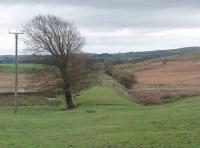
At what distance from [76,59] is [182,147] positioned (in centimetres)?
4335

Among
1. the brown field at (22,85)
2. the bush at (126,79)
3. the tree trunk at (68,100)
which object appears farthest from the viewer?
the bush at (126,79)

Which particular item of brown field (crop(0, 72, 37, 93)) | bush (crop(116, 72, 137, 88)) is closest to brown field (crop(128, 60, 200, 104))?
bush (crop(116, 72, 137, 88))

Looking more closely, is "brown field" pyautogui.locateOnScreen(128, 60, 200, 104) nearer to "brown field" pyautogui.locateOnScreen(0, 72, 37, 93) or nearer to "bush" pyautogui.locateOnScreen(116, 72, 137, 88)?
"bush" pyautogui.locateOnScreen(116, 72, 137, 88)

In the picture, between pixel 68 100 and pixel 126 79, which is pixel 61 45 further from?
pixel 126 79

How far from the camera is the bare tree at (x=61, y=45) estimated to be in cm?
5941

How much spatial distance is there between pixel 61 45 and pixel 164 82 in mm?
46403

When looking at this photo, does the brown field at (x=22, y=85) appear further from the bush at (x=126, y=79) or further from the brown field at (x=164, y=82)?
the bush at (x=126, y=79)

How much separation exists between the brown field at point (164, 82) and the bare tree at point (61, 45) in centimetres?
1165

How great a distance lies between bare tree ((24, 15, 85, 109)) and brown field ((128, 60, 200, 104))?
11653 mm

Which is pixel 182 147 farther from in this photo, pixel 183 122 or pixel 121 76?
pixel 121 76

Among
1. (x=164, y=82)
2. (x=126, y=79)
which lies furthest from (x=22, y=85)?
(x=164, y=82)

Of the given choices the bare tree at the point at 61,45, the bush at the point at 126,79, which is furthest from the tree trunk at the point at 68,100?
the bush at the point at 126,79

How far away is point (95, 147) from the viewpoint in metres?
18.0

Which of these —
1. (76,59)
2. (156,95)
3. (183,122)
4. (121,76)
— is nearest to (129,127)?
(183,122)
